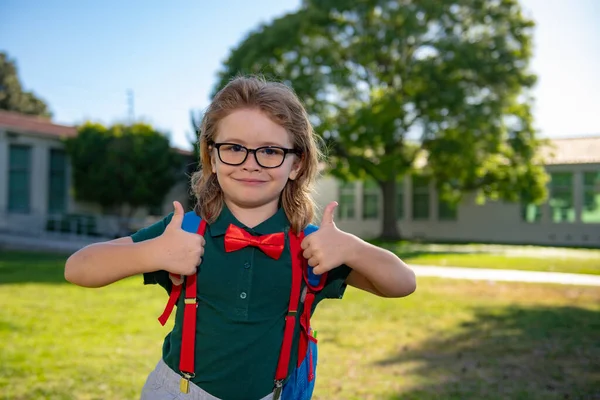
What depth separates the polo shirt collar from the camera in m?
2.12

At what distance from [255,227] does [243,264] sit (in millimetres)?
175

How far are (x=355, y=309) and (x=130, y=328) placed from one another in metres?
3.05

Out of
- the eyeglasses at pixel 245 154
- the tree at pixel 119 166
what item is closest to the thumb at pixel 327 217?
the eyeglasses at pixel 245 154

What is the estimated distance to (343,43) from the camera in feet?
81.1

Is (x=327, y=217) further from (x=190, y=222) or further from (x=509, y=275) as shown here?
(x=509, y=275)

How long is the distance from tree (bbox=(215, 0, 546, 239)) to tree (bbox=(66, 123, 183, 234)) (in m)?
4.62

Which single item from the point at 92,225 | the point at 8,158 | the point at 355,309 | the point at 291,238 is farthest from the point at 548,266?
the point at 8,158

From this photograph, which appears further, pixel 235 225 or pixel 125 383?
pixel 125 383

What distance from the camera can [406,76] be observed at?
24141mm

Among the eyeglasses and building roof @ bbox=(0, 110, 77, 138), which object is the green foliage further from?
the eyeglasses

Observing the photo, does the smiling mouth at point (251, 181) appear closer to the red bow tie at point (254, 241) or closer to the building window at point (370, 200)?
the red bow tie at point (254, 241)

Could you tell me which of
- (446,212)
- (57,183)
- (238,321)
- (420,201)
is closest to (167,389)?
(238,321)

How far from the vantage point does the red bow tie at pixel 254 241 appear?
6.65 ft

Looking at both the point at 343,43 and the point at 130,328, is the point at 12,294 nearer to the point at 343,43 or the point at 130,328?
the point at 130,328
